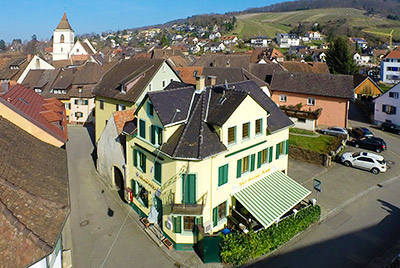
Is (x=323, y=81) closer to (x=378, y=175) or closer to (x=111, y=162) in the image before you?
(x=378, y=175)

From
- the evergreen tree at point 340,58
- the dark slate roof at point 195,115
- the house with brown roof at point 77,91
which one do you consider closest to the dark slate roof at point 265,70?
the evergreen tree at point 340,58

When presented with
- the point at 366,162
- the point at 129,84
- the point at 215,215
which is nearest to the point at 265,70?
the point at 366,162

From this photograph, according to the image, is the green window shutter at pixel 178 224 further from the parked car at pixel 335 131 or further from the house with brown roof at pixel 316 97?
the parked car at pixel 335 131

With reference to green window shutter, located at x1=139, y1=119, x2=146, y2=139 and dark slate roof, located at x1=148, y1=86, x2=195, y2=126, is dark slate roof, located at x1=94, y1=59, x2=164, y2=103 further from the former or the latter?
dark slate roof, located at x1=148, y1=86, x2=195, y2=126

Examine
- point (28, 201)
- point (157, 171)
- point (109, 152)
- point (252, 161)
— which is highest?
point (28, 201)

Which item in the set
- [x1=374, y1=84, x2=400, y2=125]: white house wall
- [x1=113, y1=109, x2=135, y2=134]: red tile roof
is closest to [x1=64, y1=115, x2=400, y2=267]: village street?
[x1=113, y1=109, x2=135, y2=134]: red tile roof

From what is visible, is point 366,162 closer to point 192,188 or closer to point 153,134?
point 192,188

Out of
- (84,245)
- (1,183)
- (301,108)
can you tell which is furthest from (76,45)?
(1,183)
